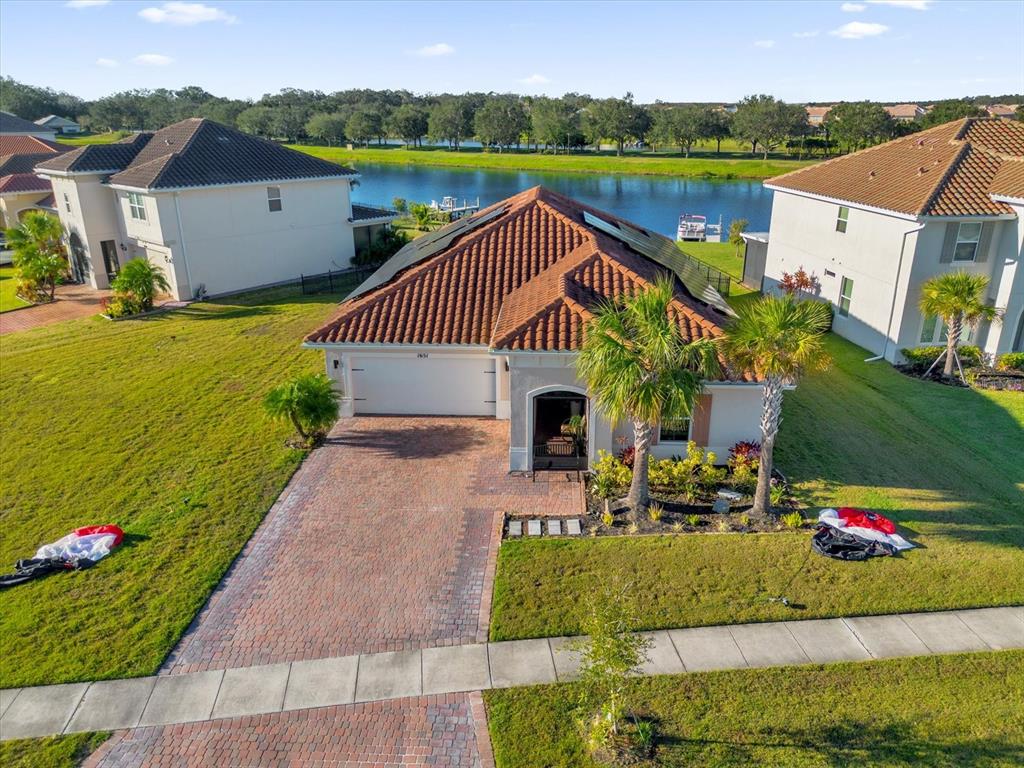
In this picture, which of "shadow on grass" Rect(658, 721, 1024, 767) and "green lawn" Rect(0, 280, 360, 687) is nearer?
"shadow on grass" Rect(658, 721, 1024, 767)

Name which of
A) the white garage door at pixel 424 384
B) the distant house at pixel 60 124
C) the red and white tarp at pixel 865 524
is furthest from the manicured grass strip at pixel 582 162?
the red and white tarp at pixel 865 524

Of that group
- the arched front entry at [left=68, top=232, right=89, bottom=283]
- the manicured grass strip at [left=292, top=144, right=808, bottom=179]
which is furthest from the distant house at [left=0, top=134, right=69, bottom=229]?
the manicured grass strip at [left=292, top=144, right=808, bottom=179]

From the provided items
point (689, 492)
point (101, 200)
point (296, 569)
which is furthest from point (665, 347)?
point (101, 200)

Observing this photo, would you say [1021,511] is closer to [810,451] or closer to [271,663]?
[810,451]

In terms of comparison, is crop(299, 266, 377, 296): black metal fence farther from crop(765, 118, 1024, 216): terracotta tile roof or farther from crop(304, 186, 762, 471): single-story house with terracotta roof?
crop(765, 118, 1024, 216): terracotta tile roof

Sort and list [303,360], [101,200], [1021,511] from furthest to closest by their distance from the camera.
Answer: [101,200]
[303,360]
[1021,511]

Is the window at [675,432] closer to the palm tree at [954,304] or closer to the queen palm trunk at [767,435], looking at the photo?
the queen palm trunk at [767,435]

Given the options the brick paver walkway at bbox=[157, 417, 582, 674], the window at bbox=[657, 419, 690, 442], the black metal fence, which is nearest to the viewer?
the brick paver walkway at bbox=[157, 417, 582, 674]

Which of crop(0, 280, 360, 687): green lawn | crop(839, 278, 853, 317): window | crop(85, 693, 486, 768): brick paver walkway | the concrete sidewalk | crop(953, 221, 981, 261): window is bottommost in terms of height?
crop(85, 693, 486, 768): brick paver walkway
